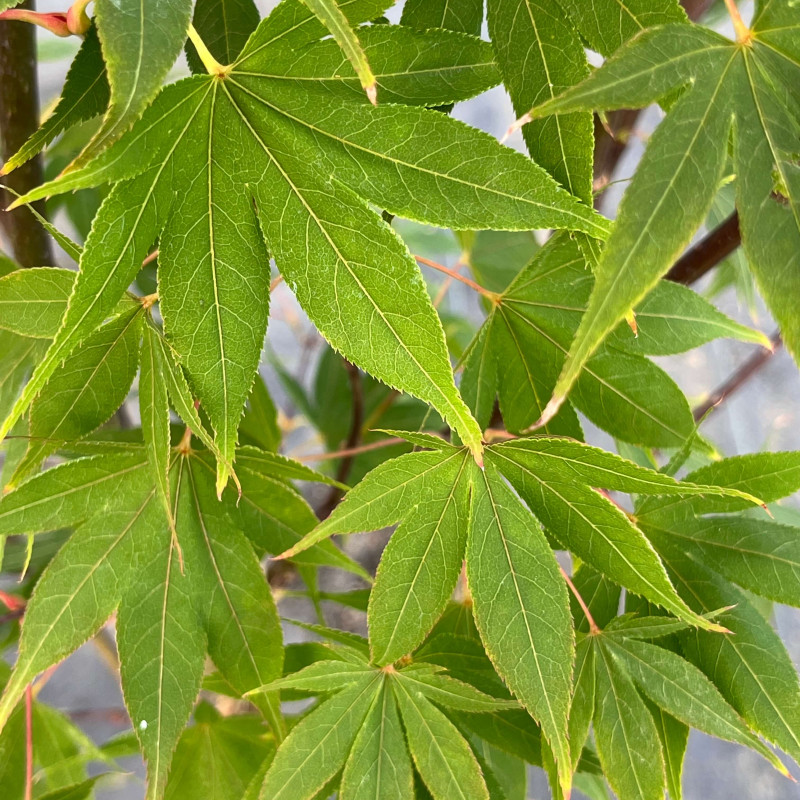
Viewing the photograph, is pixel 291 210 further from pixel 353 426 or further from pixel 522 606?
pixel 353 426

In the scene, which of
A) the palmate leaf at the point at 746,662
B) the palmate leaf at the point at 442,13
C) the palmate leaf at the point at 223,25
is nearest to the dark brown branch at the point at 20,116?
the palmate leaf at the point at 223,25

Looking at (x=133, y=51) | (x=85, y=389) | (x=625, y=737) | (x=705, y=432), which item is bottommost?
(x=705, y=432)

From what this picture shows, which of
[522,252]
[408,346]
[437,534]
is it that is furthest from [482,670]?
[522,252]

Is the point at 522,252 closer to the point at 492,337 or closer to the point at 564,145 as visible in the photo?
the point at 492,337

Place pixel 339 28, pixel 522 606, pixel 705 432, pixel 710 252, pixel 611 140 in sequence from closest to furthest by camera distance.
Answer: pixel 339 28
pixel 522 606
pixel 710 252
pixel 611 140
pixel 705 432

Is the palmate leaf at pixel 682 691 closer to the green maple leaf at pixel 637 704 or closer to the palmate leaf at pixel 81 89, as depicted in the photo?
the green maple leaf at pixel 637 704

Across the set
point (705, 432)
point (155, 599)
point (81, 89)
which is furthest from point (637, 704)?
point (705, 432)
